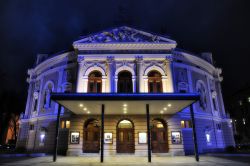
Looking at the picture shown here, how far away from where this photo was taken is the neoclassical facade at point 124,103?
20859 mm

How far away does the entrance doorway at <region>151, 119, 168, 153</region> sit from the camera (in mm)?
21152

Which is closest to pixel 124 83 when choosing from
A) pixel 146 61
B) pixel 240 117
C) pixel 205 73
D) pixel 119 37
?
pixel 146 61

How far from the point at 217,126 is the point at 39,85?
88.6 feet

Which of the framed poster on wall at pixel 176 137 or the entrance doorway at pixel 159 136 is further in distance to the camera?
the entrance doorway at pixel 159 136

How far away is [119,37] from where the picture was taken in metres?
24.2

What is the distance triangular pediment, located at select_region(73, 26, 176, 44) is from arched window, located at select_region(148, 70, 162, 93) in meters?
4.07

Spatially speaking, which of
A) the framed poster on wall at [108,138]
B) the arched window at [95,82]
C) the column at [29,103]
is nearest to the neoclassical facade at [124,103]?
the arched window at [95,82]

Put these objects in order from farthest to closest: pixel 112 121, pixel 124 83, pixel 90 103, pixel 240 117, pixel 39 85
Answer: pixel 240 117
pixel 39 85
pixel 124 83
pixel 112 121
pixel 90 103

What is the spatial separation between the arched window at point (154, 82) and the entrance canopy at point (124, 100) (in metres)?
4.16

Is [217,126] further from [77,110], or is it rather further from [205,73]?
[77,110]

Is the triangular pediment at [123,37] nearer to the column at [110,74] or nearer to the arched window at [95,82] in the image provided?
the column at [110,74]

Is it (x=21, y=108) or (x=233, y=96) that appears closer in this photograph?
(x=21, y=108)

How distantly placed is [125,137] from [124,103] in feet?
19.7

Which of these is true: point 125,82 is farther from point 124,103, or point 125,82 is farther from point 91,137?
point 91,137
